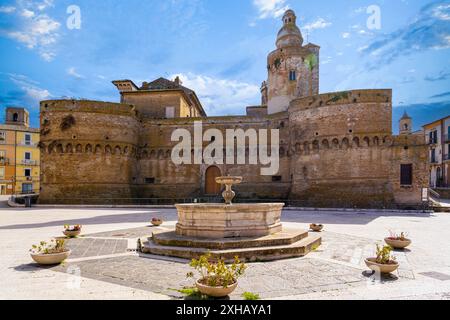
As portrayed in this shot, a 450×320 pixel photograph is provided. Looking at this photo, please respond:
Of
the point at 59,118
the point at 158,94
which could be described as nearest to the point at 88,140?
the point at 59,118

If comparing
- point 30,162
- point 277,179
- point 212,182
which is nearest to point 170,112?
point 212,182

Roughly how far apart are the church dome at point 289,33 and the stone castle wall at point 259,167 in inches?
418

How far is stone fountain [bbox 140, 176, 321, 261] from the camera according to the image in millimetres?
6957

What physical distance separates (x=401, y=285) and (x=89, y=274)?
5.82 m

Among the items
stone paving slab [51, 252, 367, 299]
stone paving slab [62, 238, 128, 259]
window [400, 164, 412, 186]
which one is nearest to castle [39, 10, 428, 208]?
window [400, 164, 412, 186]

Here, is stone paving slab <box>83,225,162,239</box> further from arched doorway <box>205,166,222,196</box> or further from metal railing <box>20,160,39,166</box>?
metal railing <box>20,160,39,166</box>

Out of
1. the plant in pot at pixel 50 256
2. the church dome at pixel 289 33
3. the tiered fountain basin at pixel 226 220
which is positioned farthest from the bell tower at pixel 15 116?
the tiered fountain basin at pixel 226 220

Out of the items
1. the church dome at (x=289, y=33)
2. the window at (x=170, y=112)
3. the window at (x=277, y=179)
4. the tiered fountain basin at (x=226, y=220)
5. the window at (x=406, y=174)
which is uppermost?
the church dome at (x=289, y=33)

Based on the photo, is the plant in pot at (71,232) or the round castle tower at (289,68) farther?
the round castle tower at (289,68)

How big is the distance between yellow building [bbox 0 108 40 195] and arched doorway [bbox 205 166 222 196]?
26.1 metres

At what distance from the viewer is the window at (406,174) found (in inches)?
821

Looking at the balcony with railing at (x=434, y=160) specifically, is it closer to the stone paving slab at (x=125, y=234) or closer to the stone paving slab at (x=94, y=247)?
the stone paving slab at (x=125, y=234)
